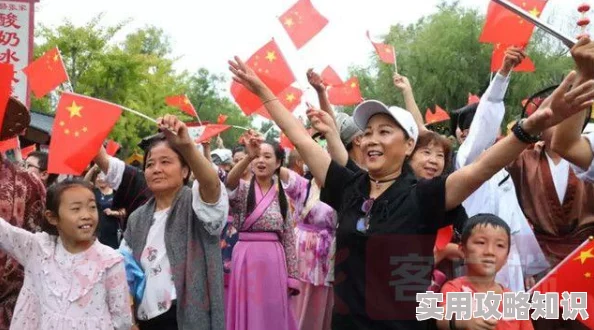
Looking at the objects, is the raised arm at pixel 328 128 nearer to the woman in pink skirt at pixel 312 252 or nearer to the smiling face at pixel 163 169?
the smiling face at pixel 163 169

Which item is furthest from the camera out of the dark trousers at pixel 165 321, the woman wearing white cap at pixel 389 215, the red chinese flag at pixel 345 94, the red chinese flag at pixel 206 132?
the red chinese flag at pixel 345 94

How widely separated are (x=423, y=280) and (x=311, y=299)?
358 centimetres

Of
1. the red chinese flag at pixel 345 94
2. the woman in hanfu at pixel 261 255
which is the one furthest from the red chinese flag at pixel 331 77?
the woman in hanfu at pixel 261 255

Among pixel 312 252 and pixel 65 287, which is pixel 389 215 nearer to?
pixel 65 287

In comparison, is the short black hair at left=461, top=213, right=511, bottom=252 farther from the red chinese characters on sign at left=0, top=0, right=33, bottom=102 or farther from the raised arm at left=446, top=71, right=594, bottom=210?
the red chinese characters on sign at left=0, top=0, right=33, bottom=102

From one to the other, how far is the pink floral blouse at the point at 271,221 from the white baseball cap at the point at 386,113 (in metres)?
2.94

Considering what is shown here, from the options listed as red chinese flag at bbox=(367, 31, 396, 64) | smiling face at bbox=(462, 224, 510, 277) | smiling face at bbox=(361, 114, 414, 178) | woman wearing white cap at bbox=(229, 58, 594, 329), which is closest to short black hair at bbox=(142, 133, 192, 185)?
woman wearing white cap at bbox=(229, 58, 594, 329)

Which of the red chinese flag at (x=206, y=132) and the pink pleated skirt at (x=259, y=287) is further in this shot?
the red chinese flag at (x=206, y=132)

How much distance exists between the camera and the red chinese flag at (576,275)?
3.62 meters

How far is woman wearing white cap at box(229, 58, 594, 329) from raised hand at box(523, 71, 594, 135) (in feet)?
0.04

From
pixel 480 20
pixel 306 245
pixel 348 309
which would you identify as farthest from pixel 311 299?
pixel 480 20

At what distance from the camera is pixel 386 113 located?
333cm

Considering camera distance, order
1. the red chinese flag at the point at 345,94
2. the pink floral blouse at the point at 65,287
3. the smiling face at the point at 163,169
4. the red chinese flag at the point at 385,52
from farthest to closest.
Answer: the red chinese flag at the point at 345,94 → the red chinese flag at the point at 385,52 → the smiling face at the point at 163,169 → the pink floral blouse at the point at 65,287

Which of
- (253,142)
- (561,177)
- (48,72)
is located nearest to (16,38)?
(48,72)
